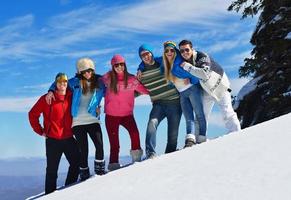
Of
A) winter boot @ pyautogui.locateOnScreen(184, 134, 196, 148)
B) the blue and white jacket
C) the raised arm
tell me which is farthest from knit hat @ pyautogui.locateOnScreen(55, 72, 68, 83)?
winter boot @ pyautogui.locateOnScreen(184, 134, 196, 148)

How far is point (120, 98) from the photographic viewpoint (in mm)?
7445

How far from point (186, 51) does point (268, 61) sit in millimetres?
8117

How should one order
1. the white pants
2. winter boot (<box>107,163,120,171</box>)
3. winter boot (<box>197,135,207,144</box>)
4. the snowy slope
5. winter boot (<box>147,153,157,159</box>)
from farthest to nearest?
the white pants → winter boot (<box>197,135,207,144</box>) → winter boot (<box>107,163,120,171</box>) → winter boot (<box>147,153,157,159</box>) → the snowy slope

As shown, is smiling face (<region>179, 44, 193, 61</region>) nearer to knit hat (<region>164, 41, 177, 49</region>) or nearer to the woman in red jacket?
knit hat (<region>164, 41, 177, 49</region>)

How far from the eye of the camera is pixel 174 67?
7434mm

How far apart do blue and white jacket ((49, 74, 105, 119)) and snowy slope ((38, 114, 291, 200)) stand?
125 centimetres

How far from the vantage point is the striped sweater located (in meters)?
7.55

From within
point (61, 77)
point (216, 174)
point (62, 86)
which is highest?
point (61, 77)

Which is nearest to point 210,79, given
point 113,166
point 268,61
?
point 113,166

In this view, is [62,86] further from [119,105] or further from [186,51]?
[186,51]

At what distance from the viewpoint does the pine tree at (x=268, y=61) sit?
1443cm

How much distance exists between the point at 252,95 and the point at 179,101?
8788 millimetres

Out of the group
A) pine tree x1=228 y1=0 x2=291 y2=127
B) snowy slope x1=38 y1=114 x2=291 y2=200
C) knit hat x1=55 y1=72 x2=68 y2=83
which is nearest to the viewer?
snowy slope x1=38 y1=114 x2=291 y2=200

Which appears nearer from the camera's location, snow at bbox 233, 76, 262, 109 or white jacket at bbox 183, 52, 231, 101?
white jacket at bbox 183, 52, 231, 101
